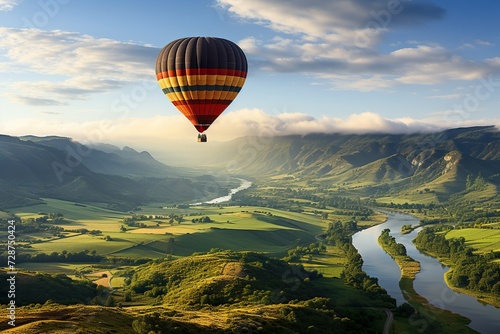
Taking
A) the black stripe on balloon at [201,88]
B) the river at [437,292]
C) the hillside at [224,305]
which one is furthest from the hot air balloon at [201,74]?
the river at [437,292]

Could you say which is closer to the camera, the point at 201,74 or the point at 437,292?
the point at 201,74

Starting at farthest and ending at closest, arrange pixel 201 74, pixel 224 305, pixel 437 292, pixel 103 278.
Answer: pixel 103 278
pixel 437 292
pixel 224 305
pixel 201 74

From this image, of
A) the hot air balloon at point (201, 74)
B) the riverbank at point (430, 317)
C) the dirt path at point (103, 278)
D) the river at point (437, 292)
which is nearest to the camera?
the hot air balloon at point (201, 74)

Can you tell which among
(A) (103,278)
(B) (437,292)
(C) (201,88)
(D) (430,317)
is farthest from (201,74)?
(B) (437,292)

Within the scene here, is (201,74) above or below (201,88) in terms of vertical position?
above

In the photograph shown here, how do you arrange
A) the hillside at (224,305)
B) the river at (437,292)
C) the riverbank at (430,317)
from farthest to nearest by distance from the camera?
the river at (437,292) → the riverbank at (430,317) → the hillside at (224,305)

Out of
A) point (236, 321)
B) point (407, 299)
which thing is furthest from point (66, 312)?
point (407, 299)

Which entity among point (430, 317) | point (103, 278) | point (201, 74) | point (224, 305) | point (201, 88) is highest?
point (201, 74)

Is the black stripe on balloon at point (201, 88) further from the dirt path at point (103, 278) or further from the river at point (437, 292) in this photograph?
the dirt path at point (103, 278)

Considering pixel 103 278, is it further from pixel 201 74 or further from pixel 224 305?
pixel 201 74
